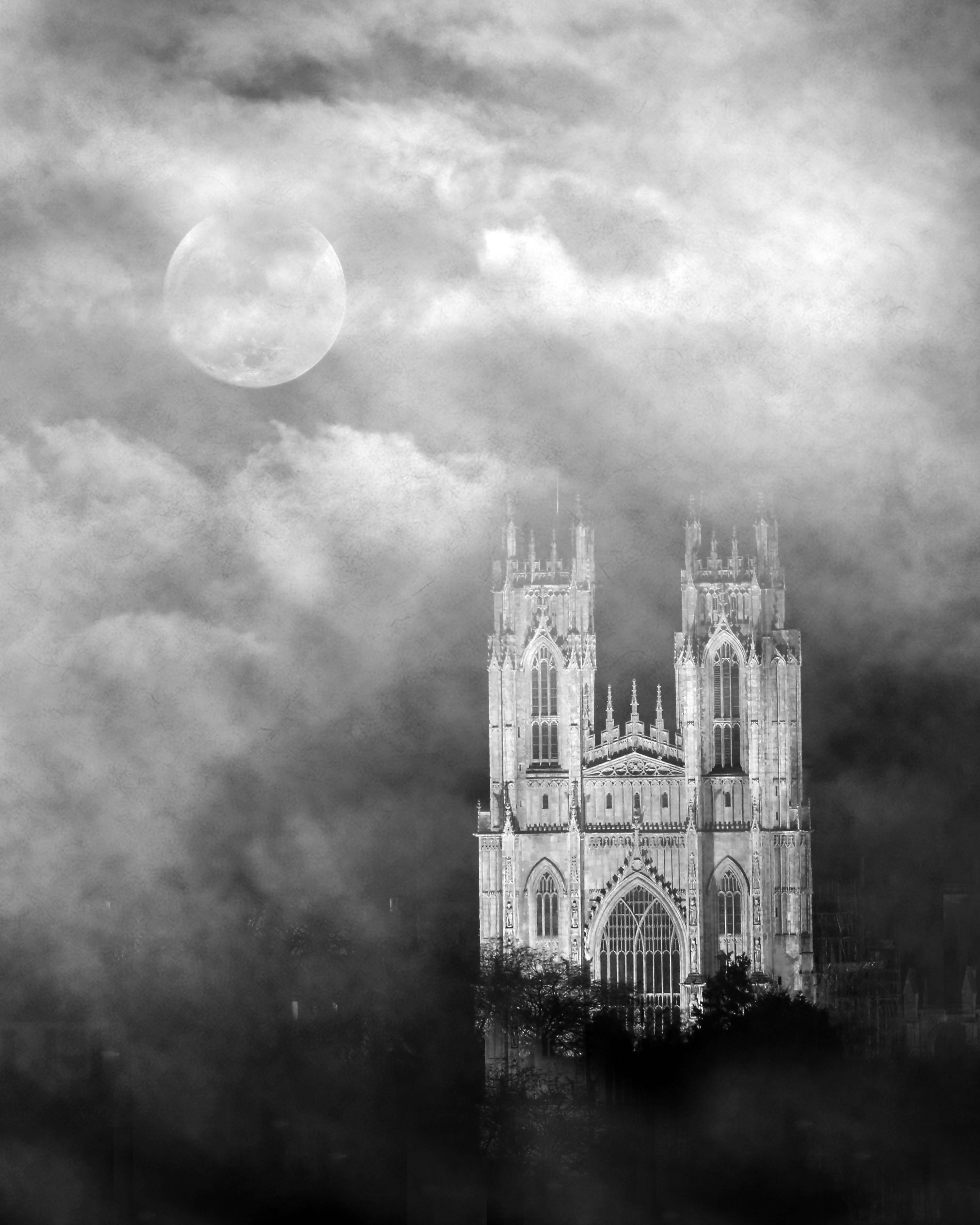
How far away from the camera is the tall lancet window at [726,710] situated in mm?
60469

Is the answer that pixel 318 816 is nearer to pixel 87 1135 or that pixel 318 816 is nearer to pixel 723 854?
pixel 87 1135

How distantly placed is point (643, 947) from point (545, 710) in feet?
18.9

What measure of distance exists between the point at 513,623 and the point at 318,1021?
24.7m

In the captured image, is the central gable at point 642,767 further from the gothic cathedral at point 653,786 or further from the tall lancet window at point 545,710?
the tall lancet window at point 545,710

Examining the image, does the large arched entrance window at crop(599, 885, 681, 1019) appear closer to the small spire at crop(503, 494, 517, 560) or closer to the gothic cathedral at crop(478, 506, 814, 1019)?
the gothic cathedral at crop(478, 506, 814, 1019)

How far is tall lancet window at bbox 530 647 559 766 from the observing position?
61.2 meters

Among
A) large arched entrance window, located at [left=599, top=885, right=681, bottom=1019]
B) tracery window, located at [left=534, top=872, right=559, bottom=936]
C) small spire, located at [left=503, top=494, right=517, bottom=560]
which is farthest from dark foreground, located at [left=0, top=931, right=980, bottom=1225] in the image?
small spire, located at [left=503, top=494, right=517, bottom=560]

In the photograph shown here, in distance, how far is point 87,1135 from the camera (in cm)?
3111

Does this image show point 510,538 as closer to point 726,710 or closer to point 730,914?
point 726,710

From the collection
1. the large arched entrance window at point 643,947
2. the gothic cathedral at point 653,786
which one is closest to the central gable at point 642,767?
the gothic cathedral at point 653,786

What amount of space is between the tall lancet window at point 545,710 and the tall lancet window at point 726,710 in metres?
3.51

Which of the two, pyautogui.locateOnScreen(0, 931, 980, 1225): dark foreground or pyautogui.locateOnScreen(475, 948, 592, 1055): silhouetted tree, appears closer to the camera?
pyautogui.locateOnScreen(0, 931, 980, 1225): dark foreground

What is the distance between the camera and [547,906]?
59.9m

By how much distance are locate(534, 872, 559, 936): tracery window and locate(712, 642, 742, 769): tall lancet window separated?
4469mm
